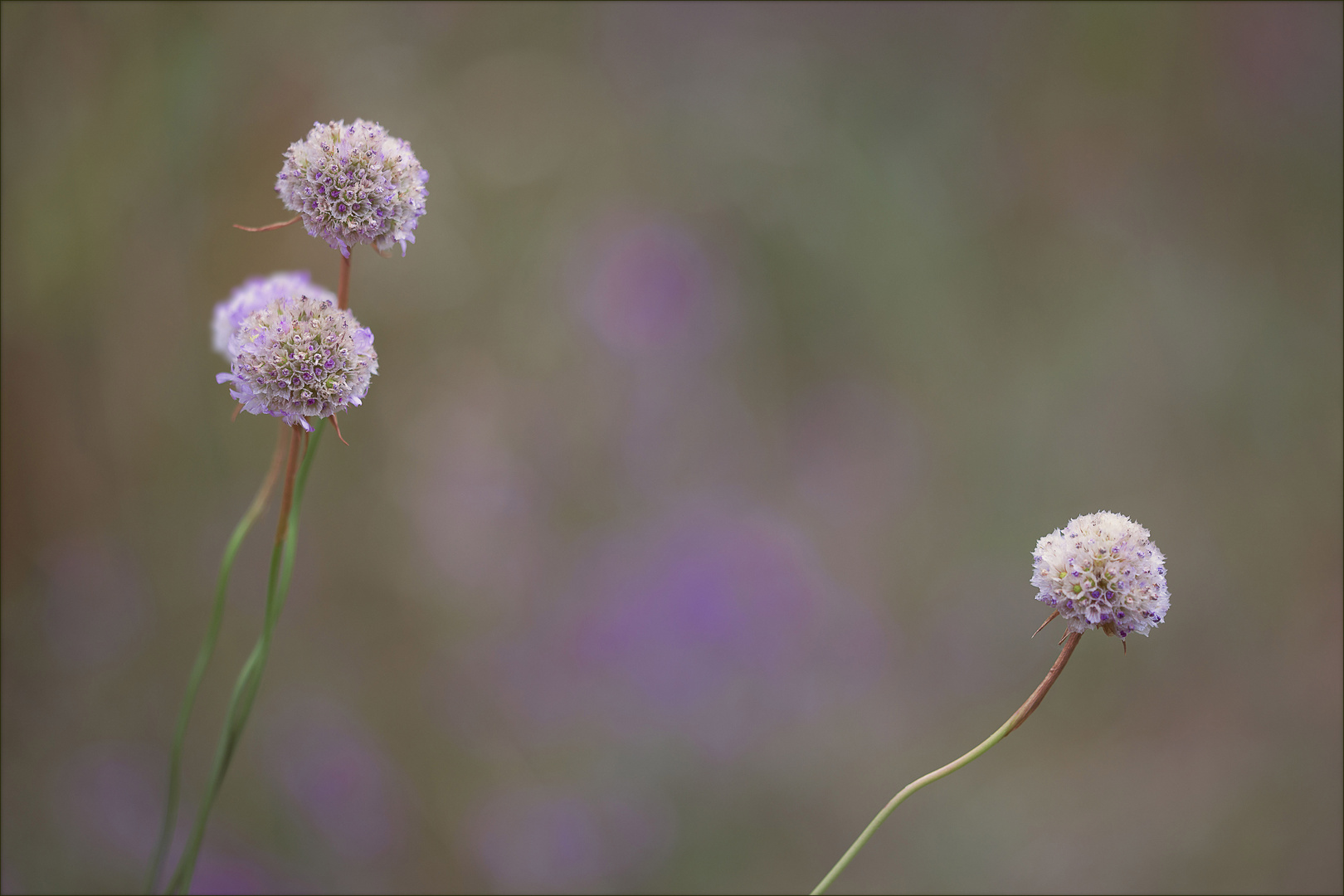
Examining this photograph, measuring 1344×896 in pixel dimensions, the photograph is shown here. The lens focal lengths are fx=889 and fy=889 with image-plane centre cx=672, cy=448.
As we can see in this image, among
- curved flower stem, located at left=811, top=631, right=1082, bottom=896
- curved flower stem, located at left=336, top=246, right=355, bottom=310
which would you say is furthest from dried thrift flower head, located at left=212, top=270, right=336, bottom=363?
curved flower stem, located at left=811, top=631, right=1082, bottom=896

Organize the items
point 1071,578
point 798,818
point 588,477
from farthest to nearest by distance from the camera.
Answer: point 588,477
point 798,818
point 1071,578

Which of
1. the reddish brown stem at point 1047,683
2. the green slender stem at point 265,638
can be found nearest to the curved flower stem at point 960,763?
the reddish brown stem at point 1047,683

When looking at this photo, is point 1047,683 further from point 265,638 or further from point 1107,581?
point 265,638

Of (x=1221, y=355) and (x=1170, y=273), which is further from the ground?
(x=1170, y=273)

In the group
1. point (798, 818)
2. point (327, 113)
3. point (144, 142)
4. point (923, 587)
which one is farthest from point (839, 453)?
point (144, 142)

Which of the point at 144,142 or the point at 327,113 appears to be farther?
the point at 327,113

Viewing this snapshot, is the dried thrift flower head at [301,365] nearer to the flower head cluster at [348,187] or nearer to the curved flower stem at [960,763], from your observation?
the flower head cluster at [348,187]

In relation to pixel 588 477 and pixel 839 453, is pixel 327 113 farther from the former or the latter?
pixel 839 453
